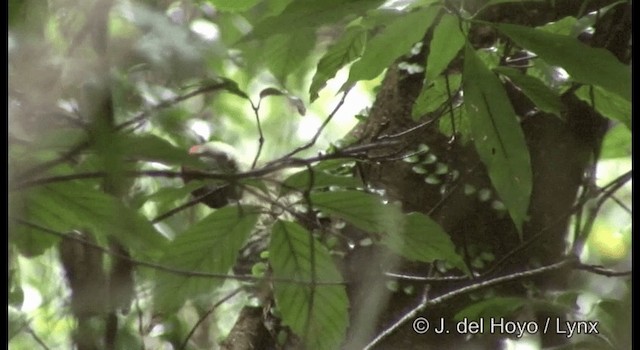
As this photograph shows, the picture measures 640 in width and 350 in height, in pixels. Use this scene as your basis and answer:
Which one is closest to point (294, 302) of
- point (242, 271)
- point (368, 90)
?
point (242, 271)

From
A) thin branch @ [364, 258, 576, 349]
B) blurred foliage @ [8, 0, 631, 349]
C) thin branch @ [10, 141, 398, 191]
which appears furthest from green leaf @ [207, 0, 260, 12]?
thin branch @ [364, 258, 576, 349]

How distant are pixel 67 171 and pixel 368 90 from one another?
0.21 meters

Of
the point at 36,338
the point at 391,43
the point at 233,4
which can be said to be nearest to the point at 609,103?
the point at 391,43

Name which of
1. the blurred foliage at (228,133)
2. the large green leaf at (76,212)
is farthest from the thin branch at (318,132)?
the large green leaf at (76,212)

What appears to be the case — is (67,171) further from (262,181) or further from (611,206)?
(611,206)

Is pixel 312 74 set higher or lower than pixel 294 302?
higher

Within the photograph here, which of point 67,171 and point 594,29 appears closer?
point 67,171

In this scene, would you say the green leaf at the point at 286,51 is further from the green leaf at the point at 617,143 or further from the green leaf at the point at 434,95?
the green leaf at the point at 617,143

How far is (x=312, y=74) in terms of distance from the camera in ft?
1.79

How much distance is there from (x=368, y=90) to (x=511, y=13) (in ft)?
0.37

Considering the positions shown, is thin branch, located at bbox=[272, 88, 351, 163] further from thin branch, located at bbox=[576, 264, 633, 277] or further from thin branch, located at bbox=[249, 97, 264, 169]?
thin branch, located at bbox=[576, 264, 633, 277]

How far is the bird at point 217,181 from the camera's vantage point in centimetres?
48

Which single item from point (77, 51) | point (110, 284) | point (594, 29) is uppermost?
point (594, 29)

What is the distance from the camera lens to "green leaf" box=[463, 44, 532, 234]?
483mm
